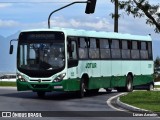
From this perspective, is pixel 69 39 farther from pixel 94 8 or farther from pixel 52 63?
pixel 94 8

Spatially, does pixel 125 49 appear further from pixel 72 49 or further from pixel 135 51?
pixel 72 49

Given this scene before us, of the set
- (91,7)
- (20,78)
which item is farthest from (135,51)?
(20,78)

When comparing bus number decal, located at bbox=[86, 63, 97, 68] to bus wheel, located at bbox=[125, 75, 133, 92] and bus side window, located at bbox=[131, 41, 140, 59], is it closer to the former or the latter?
bus wheel, located at bbox=[125, 75, 133, 92]

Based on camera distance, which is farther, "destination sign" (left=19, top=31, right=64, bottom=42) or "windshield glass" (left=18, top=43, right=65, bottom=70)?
"destination sign" (left=19, top=31, right=64, bottom=42)

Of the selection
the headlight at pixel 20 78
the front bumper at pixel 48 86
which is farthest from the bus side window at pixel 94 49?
the headlight at pixel 20 78

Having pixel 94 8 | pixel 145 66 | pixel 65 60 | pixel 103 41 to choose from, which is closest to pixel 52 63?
pixel 65 60

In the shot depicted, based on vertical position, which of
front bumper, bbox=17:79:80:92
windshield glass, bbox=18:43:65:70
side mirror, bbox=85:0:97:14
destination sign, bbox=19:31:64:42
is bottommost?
front bumper, bbox=17:79:80:92

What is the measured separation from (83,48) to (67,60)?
6.21 feet

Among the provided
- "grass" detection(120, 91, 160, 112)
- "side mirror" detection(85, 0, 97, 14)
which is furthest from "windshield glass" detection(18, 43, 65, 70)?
"side mirror" detection(85, 0, 97, 14)

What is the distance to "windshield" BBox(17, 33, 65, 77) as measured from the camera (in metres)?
25.3

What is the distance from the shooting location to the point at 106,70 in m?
29.9

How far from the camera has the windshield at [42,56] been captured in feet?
83.0

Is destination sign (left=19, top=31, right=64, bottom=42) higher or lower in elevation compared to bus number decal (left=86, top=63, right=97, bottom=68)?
higher

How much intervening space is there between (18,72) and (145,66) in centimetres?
1123
